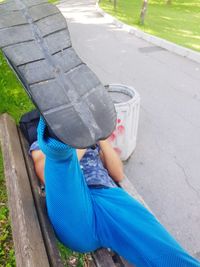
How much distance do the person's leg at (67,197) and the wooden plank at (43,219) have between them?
57mm

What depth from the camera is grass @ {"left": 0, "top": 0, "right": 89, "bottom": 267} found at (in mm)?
2549

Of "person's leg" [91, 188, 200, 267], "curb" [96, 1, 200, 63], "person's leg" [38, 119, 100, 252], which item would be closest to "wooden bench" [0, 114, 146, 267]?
"person's leg" [38, 119, 100, 252]

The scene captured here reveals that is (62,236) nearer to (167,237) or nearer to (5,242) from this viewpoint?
(167,237)

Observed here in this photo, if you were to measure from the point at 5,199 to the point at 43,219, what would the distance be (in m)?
1.37

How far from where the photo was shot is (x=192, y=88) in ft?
19.6

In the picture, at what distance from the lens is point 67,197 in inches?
68.9

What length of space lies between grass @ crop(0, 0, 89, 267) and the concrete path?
95 centimetres

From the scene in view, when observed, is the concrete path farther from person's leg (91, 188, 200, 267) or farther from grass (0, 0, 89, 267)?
person's leg (91, 188, 200, 267)

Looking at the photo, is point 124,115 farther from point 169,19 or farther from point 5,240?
point 169,19

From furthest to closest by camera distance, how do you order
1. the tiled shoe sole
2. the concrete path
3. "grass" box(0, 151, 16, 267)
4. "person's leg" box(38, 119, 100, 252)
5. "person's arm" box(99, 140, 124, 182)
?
the concrete path → "grass" box(0, 151, 16, 267) → "person's arm" box(99, 140, 124, 182) → "person's leg" box(38, 119, 100, 252) → the tiled shoe sole

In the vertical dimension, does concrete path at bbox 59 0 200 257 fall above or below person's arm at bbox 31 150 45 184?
below

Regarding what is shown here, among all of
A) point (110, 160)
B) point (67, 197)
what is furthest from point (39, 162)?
point (67, 197)

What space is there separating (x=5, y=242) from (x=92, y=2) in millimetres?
16036

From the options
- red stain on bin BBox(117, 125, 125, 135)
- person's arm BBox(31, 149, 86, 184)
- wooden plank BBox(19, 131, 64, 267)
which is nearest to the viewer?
wooden plank BBox(19, 131, 64, 267)
